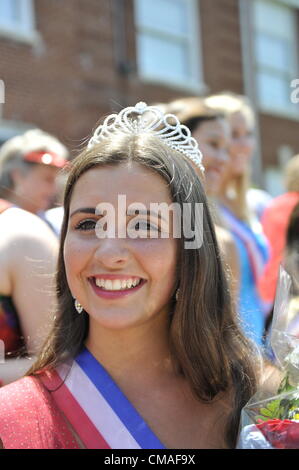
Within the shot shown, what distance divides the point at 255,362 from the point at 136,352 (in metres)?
0.28

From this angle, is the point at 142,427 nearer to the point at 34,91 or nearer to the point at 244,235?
the point at 244,235

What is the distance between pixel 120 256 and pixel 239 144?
2526mm

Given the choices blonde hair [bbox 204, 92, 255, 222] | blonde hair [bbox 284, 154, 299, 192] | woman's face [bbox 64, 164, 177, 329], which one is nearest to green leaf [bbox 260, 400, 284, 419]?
woman's face [bbox 64, 164, 177, 329]

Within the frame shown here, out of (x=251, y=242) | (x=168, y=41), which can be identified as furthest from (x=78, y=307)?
(x=168, y=41)

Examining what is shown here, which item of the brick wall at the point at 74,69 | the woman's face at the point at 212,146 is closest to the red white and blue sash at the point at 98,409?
the woman's face at the point at 212,146

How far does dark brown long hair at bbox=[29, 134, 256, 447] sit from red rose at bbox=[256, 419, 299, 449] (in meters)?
0.26

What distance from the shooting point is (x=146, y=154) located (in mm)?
1723

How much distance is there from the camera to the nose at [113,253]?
61.9 inches

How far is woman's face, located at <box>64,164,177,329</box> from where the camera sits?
1594mm

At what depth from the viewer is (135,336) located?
66.9 inches

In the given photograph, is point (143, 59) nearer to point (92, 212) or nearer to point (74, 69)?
point (74, 69)

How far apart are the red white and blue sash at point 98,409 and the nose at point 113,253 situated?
0.81ft

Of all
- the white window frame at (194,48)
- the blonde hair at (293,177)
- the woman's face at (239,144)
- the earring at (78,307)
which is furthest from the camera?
the white window frame at (194,48)

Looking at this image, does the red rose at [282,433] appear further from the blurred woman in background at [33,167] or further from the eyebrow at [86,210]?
the blurred woman in background at [33,167]
